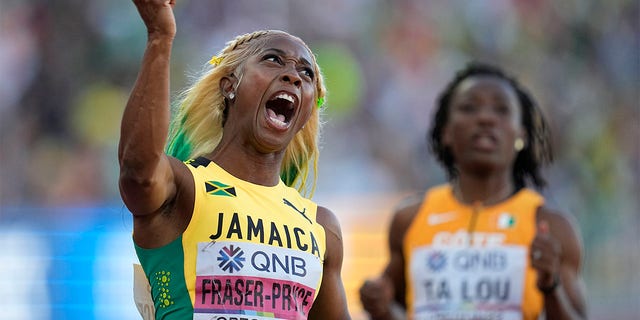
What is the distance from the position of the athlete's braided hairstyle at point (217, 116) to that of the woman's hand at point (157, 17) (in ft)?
2.30

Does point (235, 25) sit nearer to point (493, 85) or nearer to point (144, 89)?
point (493, 85)

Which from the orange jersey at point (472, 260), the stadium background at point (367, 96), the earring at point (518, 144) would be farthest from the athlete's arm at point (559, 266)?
the stadium background at point (367, 96)

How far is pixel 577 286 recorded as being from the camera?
6.36 metres

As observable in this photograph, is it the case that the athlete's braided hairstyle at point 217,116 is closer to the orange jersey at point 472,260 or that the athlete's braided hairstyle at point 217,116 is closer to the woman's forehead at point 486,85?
the orange jersey at point 472,260

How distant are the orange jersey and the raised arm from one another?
11.3 ft

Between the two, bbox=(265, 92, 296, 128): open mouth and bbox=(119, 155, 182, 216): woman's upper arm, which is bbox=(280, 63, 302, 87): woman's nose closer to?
bbox=(265, 92, 296, 128): open mouth

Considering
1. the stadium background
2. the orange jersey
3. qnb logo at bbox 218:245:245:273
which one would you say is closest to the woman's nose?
qnb logo at bbox 218:245:245:273

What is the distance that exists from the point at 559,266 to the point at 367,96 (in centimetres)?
729

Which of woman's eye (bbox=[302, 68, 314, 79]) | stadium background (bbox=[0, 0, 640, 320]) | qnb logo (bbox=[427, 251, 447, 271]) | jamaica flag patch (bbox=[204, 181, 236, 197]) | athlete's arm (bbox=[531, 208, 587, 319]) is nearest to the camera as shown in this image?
jamaica flag patch (bbox=[204, 181, 236, 197])

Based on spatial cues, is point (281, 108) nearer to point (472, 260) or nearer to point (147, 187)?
point (147, 187)

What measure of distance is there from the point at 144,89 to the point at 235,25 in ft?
32.0

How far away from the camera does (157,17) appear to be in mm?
3287

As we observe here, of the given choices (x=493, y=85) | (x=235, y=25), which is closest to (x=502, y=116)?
(x=493, y=85)

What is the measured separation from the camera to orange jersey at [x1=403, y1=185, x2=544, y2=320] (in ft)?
20.9
